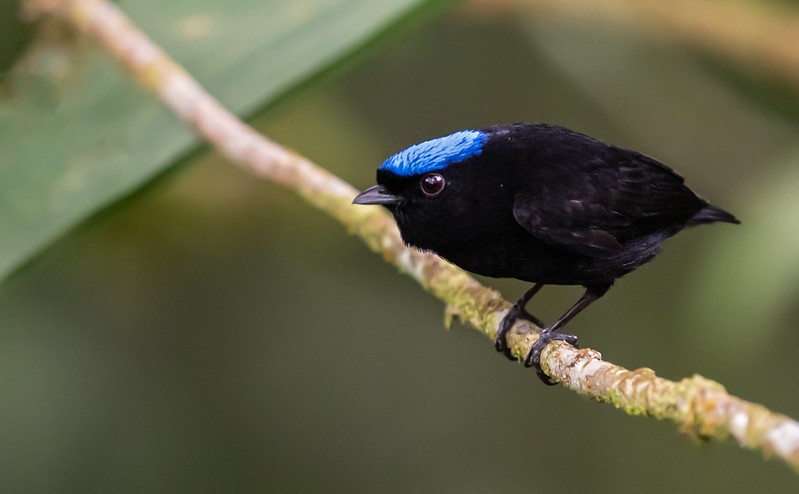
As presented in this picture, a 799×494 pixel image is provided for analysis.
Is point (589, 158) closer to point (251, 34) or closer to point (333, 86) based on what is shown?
point (251, 34)

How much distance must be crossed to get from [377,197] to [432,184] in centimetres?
17

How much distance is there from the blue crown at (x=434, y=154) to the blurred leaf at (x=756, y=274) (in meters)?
1.19

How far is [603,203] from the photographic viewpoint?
2.88 metres

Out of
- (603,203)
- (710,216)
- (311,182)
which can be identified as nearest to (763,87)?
(710,216)

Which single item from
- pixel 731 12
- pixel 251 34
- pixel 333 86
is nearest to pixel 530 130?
pixel 251 34

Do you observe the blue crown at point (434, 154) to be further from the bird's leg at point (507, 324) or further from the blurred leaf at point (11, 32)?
the blurred leaf at point (11, 32)

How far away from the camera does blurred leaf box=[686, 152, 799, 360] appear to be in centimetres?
342

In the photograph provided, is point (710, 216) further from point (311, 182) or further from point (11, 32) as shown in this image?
point (11, 32)

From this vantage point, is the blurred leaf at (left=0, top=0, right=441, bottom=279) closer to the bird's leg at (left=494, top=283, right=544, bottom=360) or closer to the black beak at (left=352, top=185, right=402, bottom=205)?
the black beak at (left=352, top=185, right=402, bottom=205)

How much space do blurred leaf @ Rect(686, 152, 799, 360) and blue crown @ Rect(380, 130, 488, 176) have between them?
1190 mm

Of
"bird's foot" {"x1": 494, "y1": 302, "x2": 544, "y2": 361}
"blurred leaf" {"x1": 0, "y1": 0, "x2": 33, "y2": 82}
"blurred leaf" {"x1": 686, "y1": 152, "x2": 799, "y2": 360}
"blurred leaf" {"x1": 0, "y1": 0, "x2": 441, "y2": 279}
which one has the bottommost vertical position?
"blurred leaf" {"x1": 686, "y1": 152, "x2": 799, "y2": 360}

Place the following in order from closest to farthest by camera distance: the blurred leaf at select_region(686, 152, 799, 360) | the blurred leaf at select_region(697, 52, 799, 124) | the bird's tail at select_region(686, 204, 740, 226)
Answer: the bird's tail at select_region(686, 204, 740, 226) < the blurred leaf at select_region(686, 152, 799, 360) < the blurred leaf at select_region(697, 52, 799, 124)

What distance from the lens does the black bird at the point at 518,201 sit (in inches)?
111

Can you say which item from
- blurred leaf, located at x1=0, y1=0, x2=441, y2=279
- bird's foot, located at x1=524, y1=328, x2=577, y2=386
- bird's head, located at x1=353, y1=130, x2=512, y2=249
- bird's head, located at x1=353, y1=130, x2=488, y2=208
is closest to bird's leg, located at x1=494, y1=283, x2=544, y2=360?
bird's foot, located at x1=524, y1=328, x2=577, y2=386
